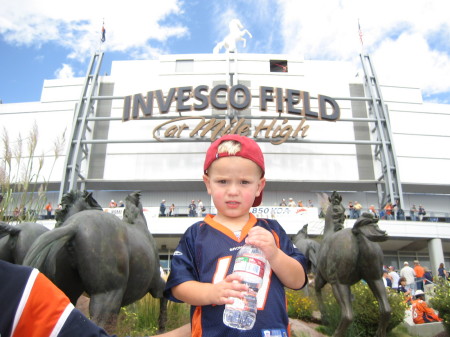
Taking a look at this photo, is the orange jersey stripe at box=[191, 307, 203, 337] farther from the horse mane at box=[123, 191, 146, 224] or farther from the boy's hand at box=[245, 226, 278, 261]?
the horse mane at box=[123, 191, 146, 224]

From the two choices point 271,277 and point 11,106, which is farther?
point 11,106

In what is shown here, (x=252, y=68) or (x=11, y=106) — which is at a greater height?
(x=252, y=68)

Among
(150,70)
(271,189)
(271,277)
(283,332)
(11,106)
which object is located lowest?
(283,332)

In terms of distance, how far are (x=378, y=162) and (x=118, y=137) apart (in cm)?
2113

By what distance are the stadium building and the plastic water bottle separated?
24.7 meters

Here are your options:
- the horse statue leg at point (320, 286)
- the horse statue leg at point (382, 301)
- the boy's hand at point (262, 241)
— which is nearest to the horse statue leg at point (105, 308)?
the boy's hand at point (262, 241)

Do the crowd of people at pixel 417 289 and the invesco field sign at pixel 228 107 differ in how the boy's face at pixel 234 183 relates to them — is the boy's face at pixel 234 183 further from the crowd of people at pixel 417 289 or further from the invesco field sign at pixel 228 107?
the invesco field sign at pixel 228 107

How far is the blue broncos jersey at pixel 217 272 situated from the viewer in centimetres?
204

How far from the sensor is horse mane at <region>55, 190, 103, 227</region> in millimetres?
4211

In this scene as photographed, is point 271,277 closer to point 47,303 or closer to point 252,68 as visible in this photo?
point 47,303

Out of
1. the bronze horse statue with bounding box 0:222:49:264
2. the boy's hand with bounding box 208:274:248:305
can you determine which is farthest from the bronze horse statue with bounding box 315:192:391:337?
the bronze horse statue with bounding box 0:222:49:264

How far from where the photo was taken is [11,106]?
110 feet

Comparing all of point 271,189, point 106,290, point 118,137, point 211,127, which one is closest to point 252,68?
point 211,127

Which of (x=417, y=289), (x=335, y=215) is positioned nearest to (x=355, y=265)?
(x=335, y=215)
